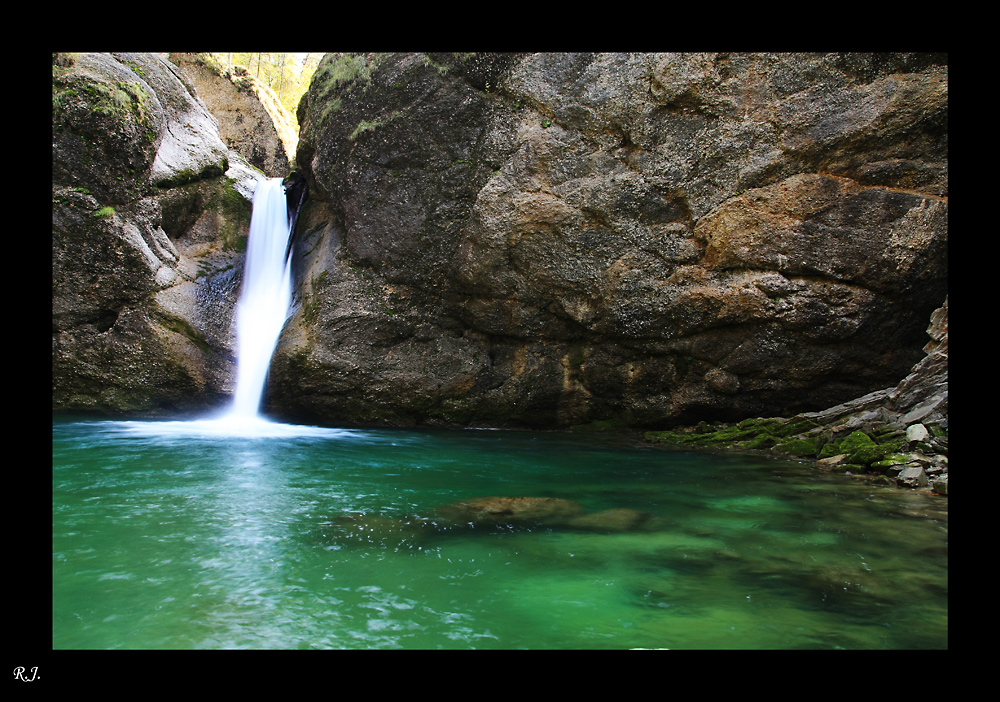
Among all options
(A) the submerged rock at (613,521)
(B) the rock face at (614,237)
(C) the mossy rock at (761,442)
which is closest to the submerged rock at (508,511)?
(A) the submerged rock at (613,521)

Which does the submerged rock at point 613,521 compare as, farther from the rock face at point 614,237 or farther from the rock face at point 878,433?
the rock face at point 614,237

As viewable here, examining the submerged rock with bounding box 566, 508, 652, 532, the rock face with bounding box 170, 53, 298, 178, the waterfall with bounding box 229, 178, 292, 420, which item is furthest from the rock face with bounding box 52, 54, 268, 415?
the rock face with bounding box 170, 53, 298, 178

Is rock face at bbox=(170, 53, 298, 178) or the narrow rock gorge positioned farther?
rock face at bbox=(170, 53, 298, 178)

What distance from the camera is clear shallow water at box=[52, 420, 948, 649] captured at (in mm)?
2971

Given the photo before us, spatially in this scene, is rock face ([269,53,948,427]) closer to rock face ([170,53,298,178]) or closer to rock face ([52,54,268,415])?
rock face ([52,54,268,415])

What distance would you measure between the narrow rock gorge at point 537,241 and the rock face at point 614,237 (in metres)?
0.04

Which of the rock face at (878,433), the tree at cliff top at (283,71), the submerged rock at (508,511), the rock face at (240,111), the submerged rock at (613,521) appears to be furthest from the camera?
the tree at cliff top at (283,71)

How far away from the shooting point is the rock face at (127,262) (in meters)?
10.6

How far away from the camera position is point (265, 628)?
2971 mm

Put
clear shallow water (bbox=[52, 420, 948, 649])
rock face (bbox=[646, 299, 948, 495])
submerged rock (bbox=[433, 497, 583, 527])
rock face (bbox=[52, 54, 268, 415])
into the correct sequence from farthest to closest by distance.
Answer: rock face (bbox=[52, 54, 268, 415]), rock face (bbox=[646, 299, 948, 495]), submerged rock (bbox=[433, 497, 583, 527]), clear shallow water (bbox=[52, 420, 948, 649])

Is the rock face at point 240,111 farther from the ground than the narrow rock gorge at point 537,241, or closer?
farther from the ground

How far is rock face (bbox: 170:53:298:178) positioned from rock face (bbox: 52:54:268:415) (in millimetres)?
10634

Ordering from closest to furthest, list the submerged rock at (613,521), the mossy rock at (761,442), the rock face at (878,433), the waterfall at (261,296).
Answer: the submerged rock at (613,521)
the rock face at (878,433)
the mossy rock at (761,442)
the waterfall at (261,296)

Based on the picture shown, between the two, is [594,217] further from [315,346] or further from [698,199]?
[315,346]
